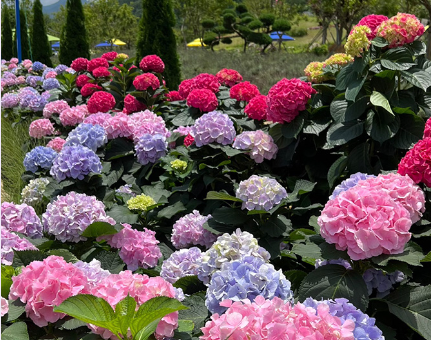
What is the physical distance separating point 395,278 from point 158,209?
4.76 feet

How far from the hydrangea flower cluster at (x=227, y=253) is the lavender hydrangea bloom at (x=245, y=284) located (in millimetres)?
223

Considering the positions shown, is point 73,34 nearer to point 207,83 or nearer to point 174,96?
point 174,96

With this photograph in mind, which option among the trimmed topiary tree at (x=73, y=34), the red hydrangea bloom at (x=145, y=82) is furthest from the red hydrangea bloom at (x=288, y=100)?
the trimmed topiary tree at (x=73, y=34)

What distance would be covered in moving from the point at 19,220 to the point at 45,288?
39.9 inches

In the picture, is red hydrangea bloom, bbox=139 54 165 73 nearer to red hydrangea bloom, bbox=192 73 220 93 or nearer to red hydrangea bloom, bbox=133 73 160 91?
red hydrangea bloom, bbox=133 73 160 91

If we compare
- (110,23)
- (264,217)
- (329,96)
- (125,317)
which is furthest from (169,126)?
(110,23)

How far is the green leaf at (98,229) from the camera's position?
191 centimetres

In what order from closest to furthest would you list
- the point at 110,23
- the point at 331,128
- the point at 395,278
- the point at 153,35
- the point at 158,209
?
the point at 395,278, the point at 331,128, the point at 158,209, the point at 153,35, the point at 110,23

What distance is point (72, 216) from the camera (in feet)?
6.65

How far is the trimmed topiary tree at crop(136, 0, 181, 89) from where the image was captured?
6.66 m

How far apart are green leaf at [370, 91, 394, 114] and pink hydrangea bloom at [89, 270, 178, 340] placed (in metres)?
1.52

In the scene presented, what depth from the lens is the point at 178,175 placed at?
279cm

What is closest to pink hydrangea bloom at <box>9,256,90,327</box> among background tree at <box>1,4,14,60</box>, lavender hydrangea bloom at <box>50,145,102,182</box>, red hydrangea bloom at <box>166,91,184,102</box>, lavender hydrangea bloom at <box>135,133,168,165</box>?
lavender hydrangea bloom at <box>50,145,102,182</box>

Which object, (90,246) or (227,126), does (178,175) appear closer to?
(227,126)
